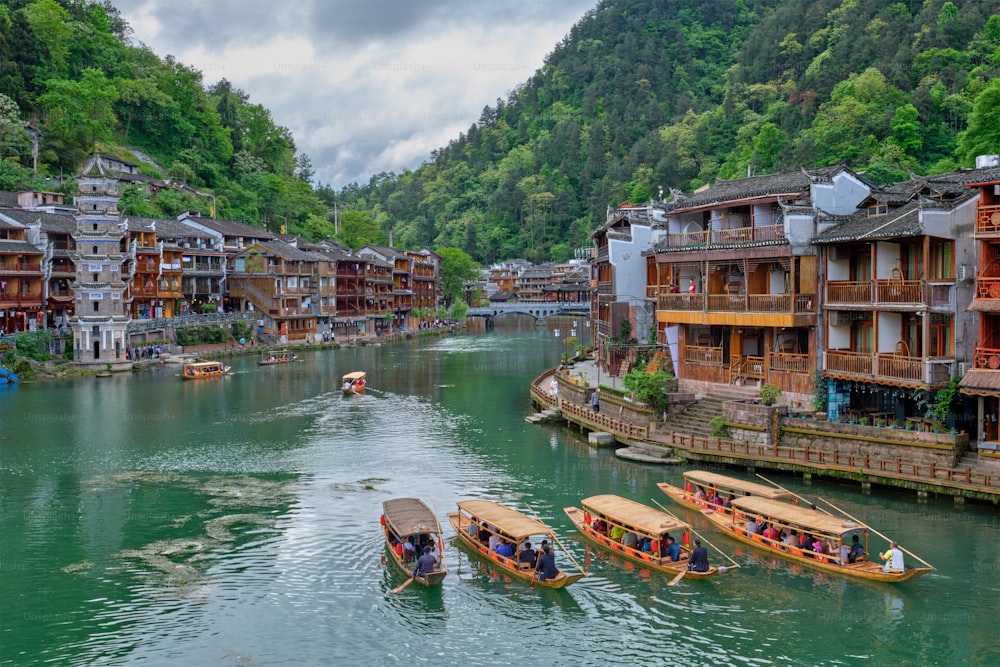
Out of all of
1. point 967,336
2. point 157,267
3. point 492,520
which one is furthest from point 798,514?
point 157,267

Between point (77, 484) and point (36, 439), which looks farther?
point (36, 439)

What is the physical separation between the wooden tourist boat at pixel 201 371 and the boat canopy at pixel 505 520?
51.1 m

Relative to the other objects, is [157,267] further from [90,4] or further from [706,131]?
[706,131]

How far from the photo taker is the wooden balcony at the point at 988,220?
32562 mm

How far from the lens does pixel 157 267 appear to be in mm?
97500

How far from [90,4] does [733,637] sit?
15889 centimetres

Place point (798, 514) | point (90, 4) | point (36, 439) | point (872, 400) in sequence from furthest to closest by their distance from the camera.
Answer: point (90, 4) → point (36, 439) → point (872, 400) → point (798, 514)

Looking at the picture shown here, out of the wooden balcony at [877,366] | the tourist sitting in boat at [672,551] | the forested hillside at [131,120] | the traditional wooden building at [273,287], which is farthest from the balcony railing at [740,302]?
the forested hillside at [131,120]

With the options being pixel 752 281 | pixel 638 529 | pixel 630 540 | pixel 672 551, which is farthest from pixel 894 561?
pixel 752 281

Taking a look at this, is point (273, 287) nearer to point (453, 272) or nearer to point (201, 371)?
point (201, 371)

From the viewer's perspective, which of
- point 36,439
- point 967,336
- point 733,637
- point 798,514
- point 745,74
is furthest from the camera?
point 745,74

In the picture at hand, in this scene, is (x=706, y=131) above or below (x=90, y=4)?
below

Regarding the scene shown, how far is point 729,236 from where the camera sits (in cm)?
4550

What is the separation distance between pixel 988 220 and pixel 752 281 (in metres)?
12.9
